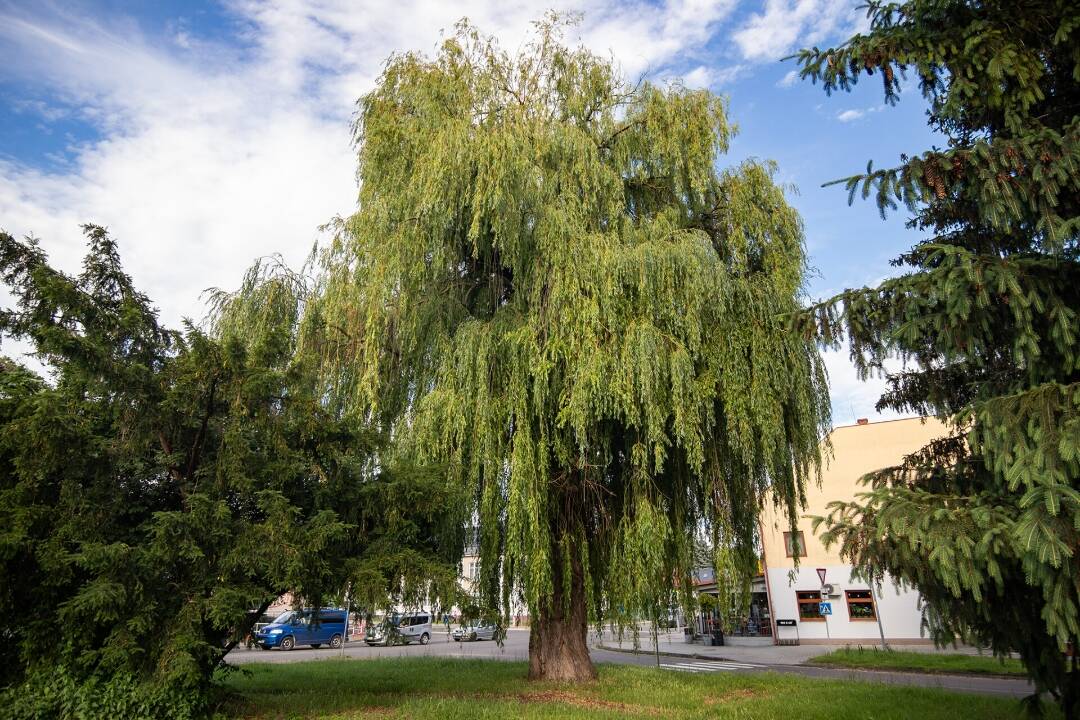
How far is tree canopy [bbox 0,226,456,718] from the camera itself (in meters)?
6.97

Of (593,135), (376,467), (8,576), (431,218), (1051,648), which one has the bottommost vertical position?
(1051,648)

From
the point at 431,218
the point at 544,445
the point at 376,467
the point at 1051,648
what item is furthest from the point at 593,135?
the point at 1051,648

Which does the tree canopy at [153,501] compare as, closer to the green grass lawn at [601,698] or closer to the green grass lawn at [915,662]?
the green grass lawn at [601,698]

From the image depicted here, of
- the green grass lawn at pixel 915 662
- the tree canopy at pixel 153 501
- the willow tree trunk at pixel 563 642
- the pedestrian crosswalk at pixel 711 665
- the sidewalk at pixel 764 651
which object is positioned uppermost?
the tree canopy at pixel 153 501

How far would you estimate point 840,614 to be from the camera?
26938 mm

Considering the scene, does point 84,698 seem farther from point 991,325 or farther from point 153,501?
point 991,325

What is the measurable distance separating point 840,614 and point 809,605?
1381 millimetres

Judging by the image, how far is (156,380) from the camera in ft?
26.2

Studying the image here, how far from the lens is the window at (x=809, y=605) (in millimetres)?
27734

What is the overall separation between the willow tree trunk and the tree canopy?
338 cm

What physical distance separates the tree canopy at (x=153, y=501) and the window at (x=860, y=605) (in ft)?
76.6

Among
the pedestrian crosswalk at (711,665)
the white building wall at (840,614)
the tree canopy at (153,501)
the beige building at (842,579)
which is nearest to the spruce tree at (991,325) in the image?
the tree canopy at (153,501)

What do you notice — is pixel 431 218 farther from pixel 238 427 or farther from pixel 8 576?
pixel 8 576

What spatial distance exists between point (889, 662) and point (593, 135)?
16288mm
